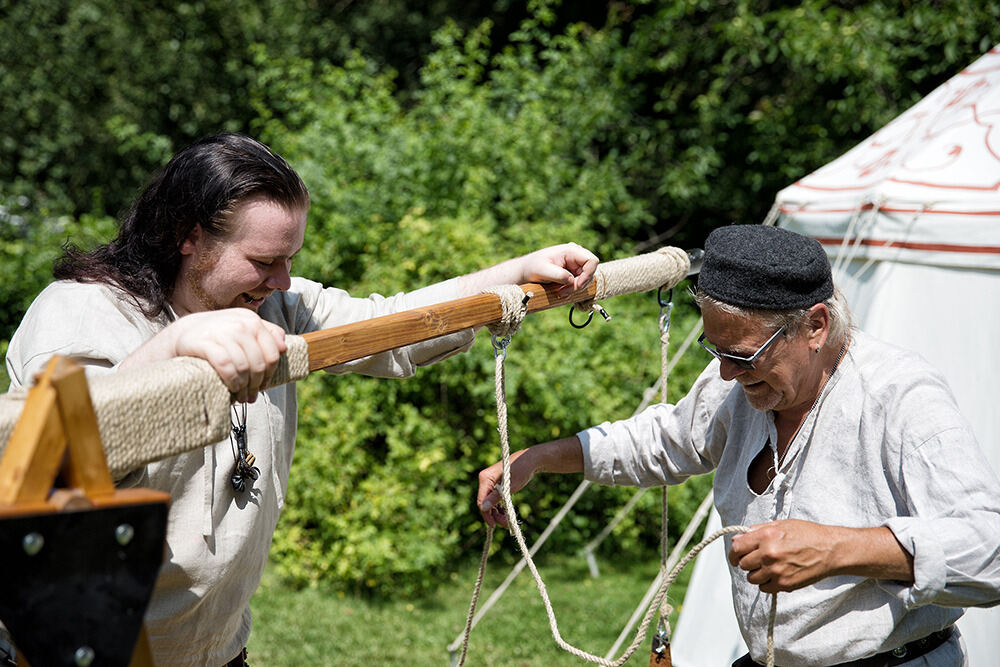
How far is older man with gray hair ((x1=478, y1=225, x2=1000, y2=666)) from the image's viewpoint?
5.46 feet

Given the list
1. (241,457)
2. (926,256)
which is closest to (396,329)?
(241,457)

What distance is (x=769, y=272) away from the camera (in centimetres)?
186

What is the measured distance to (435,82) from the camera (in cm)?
725

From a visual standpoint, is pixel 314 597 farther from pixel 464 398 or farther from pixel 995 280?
pixel 995 280

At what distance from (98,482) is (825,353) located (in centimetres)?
151

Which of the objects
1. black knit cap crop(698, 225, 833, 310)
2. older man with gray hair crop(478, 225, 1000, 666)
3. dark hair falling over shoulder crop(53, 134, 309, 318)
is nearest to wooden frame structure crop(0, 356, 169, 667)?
dark hair falling over shoulder crop(53, 134, 309, 318)

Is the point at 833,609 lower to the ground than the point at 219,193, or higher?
lower

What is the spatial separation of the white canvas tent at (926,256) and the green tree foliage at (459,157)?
2.07 metres

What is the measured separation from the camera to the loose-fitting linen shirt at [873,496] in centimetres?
168

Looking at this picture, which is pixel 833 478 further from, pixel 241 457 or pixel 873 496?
pixel 241 457

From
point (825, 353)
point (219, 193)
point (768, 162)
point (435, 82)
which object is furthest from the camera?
point (768, 162)

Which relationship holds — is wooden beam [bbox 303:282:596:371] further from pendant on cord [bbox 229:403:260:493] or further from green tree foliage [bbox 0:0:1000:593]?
green tree foliage [bbox 0:0:1000:593]

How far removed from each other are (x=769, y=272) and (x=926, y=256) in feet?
6.18

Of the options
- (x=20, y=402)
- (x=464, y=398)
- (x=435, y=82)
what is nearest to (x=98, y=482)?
(x=20, y=402)
